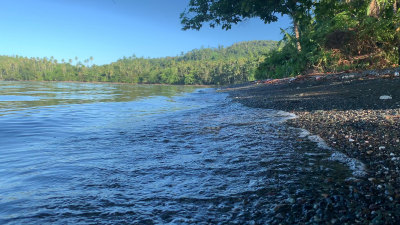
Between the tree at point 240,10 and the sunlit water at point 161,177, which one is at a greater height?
the tree at point 240,10

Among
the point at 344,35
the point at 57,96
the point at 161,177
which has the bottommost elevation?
the point at 161,177

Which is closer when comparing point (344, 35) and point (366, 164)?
point (366, 164)

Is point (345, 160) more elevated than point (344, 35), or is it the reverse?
point (344, 35)

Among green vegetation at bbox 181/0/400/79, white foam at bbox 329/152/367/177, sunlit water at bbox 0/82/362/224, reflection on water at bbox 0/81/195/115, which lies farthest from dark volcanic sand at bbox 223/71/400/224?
reflection on water at bbox 0/81/195/115

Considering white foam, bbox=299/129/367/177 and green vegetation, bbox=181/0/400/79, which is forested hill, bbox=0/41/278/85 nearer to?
green vegetation, bbox=181/0/400/79

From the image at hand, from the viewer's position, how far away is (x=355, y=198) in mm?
2041

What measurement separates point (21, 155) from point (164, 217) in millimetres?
3237

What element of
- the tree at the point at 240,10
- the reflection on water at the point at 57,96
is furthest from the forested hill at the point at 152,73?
the tree at the point at 240,10

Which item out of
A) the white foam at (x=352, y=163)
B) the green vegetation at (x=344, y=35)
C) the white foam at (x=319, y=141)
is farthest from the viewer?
the green vegetation at (x=344, y=35)

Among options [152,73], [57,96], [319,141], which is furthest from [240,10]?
[152,73]

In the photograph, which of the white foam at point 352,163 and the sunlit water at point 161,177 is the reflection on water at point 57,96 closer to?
the sunlit water at point 161,177

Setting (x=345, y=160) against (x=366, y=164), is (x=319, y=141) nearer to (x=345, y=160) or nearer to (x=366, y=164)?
(x=345, y=160)

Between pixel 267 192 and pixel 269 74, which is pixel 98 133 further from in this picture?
pixel 269 74

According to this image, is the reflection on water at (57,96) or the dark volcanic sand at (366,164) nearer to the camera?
the dark volcanic sand at (366,164)
